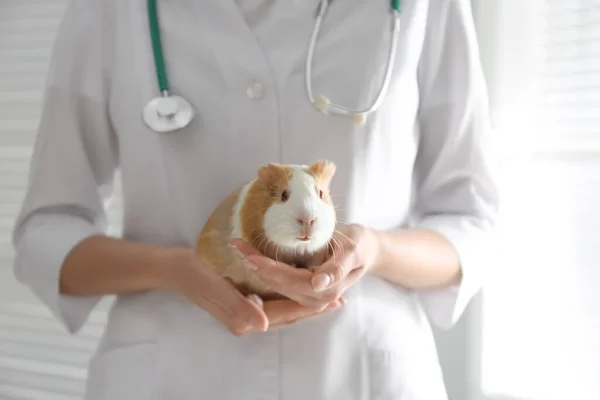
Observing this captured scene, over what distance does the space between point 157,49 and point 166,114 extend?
9cm

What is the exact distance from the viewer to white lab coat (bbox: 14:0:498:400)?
614 millimetres

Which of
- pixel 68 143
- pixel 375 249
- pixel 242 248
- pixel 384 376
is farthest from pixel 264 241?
pixel 68 143

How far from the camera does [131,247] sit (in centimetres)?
63

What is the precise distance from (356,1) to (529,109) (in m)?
0.48

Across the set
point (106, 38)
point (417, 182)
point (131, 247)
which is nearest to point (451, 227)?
point (417, 182)

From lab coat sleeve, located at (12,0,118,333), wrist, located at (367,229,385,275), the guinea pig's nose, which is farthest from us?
lab coat sleeve, located at (12,0,118,333)

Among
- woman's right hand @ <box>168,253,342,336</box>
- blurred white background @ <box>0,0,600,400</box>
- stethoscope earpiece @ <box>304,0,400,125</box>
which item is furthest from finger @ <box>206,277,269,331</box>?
blurred white background @ <box>0,0,600,400</box>

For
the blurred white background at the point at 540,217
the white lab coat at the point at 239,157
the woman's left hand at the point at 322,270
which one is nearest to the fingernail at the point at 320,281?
the woman's left hand at the point at 322,270

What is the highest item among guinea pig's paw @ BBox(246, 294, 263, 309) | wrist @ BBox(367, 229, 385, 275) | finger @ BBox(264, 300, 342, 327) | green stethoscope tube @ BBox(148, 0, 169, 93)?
green stethoscope tube @ BBox(148, 0, 169, 93)

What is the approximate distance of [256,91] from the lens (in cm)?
62

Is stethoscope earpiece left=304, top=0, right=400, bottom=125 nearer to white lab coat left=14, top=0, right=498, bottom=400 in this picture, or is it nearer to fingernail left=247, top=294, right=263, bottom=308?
white lab coat left=14, top=0, right=498, bottom=400

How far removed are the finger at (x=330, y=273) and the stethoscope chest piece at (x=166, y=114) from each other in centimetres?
23

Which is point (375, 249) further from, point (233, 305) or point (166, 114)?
point (166, 114)

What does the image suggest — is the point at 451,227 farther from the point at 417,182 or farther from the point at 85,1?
the point at 85,1
